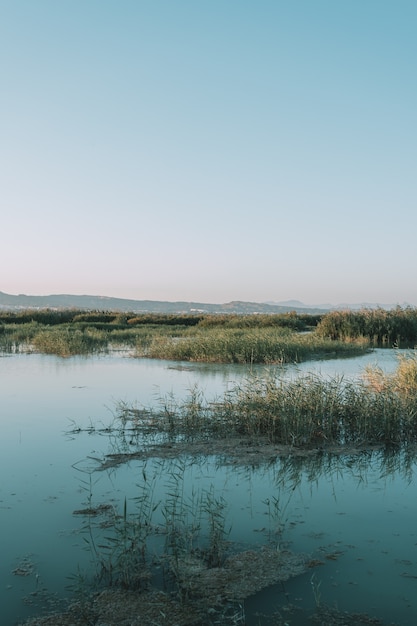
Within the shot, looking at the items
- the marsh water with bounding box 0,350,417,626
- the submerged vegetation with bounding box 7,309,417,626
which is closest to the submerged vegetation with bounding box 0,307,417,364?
the submerged vegetation with bounding box 7,309,417,626

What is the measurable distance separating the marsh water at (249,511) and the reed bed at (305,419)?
2.12 ft

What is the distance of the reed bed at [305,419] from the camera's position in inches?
313

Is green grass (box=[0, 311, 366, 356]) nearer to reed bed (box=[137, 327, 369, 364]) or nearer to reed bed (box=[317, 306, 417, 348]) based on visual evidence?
reed bed (box=[137, 327, 369, 364])

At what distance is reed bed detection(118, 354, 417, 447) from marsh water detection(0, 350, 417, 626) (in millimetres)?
647

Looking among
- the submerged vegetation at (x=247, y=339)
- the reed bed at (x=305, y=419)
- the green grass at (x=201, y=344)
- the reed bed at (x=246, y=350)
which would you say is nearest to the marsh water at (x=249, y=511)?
the reed bed at (x=305, y=419)

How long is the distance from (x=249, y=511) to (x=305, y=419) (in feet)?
9.18

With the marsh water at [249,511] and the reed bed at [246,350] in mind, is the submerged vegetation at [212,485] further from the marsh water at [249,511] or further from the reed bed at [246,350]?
the reed bed at [246,350]

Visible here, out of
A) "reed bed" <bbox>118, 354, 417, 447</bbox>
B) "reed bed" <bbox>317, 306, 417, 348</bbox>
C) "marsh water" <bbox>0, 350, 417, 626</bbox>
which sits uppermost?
"reed bed" <bbox>317, 306, 417, 348</bbox>

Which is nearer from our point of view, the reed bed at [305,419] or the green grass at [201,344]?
the reed bed at [305,419]

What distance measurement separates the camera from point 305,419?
809 centimetres

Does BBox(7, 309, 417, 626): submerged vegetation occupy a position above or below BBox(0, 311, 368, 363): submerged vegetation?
below

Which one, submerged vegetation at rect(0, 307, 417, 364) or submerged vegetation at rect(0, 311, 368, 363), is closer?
submerged vegetation at rect(0, 311, 368, 363)

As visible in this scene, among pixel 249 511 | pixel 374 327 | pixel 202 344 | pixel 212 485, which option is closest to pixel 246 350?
pixel 202 344

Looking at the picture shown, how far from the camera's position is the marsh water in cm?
396
